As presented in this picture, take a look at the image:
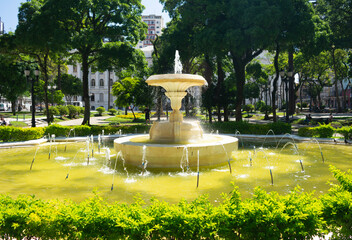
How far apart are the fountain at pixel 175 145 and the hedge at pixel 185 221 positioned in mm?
5015

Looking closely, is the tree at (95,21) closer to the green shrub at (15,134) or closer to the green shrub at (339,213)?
the green shrub at (15,134)

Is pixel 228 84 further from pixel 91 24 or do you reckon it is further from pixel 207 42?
pixel 91 24

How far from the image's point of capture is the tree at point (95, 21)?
797 inches

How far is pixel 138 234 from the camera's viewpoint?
334 cm

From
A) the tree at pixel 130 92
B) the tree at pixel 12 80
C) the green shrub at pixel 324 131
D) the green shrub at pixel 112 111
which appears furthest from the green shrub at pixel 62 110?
the green shrub at pixel 324 131

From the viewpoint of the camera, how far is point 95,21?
22.4m

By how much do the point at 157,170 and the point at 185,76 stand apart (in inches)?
152

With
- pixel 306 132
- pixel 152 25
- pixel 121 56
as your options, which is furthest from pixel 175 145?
pixel 152 25

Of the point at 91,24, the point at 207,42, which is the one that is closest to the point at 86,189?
the point at 207,42

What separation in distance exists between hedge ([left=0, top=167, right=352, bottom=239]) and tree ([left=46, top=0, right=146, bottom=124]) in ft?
59.6

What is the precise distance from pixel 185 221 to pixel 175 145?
627 centimetres

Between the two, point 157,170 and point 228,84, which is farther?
point 228,84

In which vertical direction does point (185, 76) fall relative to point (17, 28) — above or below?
below

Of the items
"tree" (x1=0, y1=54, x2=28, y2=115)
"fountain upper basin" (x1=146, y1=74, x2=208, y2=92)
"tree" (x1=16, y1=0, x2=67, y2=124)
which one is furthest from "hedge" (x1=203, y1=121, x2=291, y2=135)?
"tree" (x1=0, y1=54, x2=28, y2=115)
